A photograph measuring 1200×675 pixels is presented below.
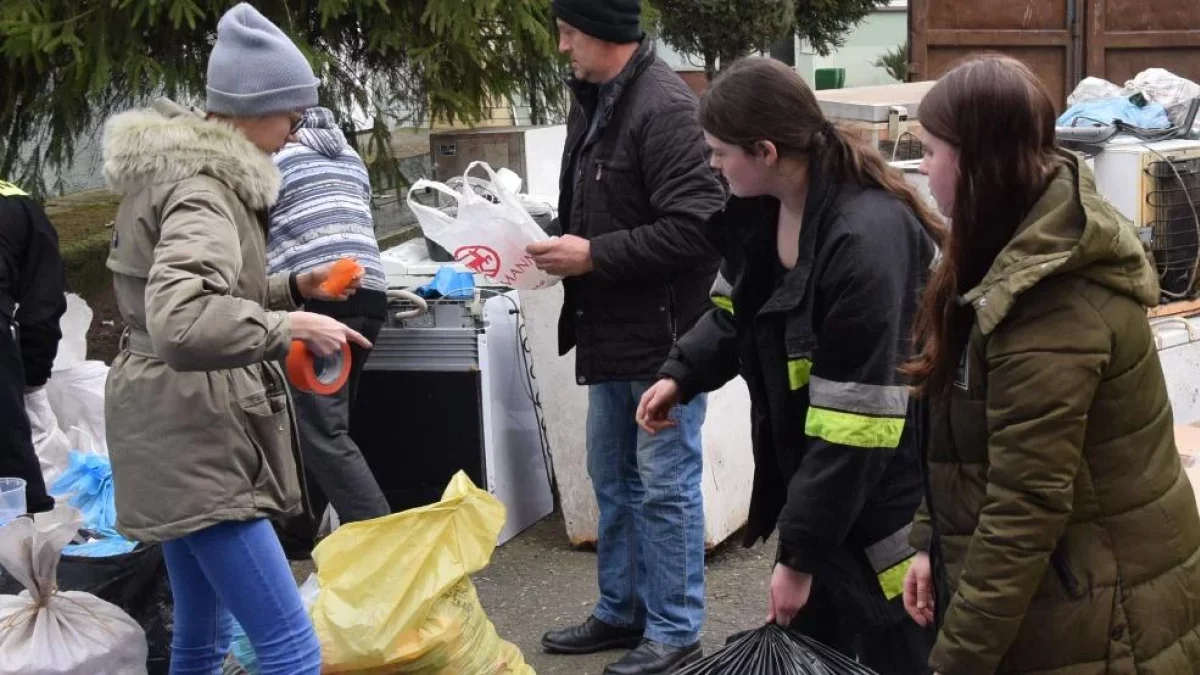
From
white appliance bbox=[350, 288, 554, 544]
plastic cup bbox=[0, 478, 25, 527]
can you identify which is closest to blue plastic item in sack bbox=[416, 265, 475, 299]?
white appliance bbox=[350, 288, 554, 544]

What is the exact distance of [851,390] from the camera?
2.49 meters

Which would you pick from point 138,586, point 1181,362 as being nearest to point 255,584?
point 138,586

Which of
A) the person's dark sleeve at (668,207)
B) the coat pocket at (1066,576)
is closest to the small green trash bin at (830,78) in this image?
the person's dark sleeve at (668,207)

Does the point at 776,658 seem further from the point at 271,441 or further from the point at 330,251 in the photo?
the point at 330,251

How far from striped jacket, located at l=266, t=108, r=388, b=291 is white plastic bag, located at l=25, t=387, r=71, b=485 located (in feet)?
3.84

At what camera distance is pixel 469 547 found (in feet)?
11.7

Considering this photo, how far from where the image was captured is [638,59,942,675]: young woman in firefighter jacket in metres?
2.50

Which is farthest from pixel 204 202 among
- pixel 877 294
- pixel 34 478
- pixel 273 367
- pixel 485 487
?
pixel 485 487

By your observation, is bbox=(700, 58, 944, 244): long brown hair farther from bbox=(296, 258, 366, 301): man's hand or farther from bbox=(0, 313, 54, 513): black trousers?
bbox=(0, 313, 54, 513): black trousers

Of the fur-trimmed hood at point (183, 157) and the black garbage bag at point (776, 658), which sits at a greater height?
the fur-trimmed hood at point (183, 157)

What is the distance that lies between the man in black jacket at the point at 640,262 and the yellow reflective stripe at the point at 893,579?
41.8 inches

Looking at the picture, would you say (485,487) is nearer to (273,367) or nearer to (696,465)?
(696,465)

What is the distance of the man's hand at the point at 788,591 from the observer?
2637 millimetres

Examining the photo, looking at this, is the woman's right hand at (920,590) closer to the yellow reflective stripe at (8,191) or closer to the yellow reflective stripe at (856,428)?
the yellow reflective stripe at (856,428)
